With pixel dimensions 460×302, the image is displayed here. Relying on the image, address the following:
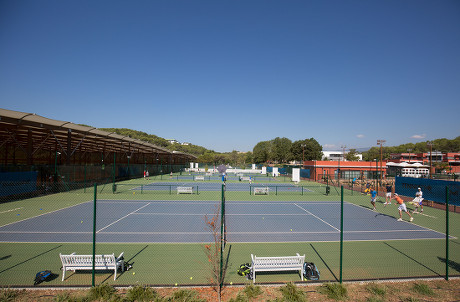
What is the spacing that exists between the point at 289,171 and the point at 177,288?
1796 inches

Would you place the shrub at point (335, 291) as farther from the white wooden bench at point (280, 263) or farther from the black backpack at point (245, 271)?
the black backpack at point (245, 271)

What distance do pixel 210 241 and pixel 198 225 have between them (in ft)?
7.95

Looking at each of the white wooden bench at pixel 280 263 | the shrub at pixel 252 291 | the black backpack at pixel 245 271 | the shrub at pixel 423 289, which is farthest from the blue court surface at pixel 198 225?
the shrub at pixel 423 289

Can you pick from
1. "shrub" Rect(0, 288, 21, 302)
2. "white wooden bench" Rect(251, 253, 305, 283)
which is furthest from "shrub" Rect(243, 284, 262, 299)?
"shrub" Rect(0, 288, 21, 302)

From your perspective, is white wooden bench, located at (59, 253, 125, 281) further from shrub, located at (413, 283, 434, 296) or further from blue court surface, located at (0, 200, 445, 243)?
shrub, located at (413, 283, 434, 296)

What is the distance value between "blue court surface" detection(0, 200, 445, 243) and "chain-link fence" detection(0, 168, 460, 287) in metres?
0.05

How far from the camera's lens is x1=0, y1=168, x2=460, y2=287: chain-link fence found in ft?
21.3

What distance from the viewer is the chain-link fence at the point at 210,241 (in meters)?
6.49

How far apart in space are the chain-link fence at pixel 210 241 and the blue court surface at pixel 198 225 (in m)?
0.05

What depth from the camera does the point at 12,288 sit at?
5.69 meters

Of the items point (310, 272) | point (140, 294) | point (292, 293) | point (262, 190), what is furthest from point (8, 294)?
point (262, 190)

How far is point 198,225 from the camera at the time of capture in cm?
1187

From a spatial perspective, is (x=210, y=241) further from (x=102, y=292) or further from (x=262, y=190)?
(x=262, y=190)

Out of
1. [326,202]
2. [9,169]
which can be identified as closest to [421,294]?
[326,202]
